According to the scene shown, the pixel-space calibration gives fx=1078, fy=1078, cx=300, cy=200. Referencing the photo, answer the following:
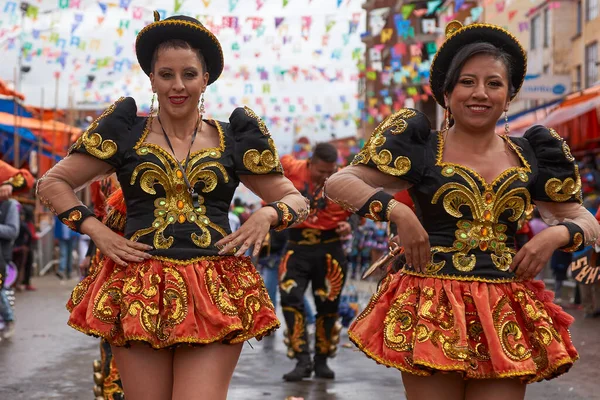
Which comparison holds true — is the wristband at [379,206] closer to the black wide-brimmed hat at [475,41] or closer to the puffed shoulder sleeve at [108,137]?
the black wide-brimmed hat at [475,41]

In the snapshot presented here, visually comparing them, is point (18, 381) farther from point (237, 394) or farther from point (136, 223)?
point (136, 223)

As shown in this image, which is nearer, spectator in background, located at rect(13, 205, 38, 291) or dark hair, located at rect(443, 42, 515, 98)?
dark hair, located at rect(443, 42, 515, 98)

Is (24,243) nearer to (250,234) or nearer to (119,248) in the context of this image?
(119,248)

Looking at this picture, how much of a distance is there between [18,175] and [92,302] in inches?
172

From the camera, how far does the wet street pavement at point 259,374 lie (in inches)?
334

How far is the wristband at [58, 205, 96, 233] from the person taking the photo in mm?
4648

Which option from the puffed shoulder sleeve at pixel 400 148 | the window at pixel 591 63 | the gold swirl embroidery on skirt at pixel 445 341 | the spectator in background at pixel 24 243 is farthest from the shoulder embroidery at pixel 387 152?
the window at pixel 591 63

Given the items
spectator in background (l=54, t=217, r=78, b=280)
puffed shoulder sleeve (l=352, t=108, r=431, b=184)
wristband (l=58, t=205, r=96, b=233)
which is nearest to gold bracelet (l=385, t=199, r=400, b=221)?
puffed shoulder sleeve (l=352, t=108, r=431, b=184)

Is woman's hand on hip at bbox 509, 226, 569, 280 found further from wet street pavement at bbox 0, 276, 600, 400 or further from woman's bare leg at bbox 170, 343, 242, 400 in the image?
wet street pavement at bbox 0, 276, 600, 400

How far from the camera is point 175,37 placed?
15.6 ft

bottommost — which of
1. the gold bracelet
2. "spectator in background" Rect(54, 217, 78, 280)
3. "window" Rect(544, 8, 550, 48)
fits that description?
"spectator in background" Rect(54, 217, 78, 280)

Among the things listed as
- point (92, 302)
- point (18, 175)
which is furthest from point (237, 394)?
point (92, 302)

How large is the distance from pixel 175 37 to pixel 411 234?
1392 mm

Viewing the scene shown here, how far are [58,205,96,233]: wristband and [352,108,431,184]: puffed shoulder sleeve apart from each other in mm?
1179
